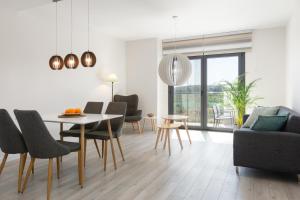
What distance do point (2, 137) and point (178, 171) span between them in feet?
7.31

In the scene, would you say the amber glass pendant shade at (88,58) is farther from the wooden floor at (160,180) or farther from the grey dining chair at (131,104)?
the grey dining chair at (131,104)

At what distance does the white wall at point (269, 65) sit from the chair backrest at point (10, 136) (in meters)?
5.07

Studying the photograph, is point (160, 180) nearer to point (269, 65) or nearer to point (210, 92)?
point (210, 92)

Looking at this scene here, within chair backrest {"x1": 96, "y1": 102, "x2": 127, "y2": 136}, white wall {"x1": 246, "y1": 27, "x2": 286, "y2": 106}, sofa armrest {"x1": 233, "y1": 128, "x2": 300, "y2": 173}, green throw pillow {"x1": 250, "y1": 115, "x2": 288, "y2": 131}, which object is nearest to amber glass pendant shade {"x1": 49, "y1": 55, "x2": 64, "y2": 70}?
chair backrest {"x1": 96, "y1": 102, "x2": 127, "y2": 136}

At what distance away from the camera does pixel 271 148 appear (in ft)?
9.02

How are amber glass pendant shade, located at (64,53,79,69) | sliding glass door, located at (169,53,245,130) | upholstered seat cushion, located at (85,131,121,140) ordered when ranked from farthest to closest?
1. sliding glass door, located at (169,53,245,130)
2. amber glass pendant shade, located at (64,53,79,69)
3. upholstered seat cushion, located at (85,131,121,140)

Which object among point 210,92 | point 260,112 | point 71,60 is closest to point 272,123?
point 260,112

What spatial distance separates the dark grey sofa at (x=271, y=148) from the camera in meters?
2.65

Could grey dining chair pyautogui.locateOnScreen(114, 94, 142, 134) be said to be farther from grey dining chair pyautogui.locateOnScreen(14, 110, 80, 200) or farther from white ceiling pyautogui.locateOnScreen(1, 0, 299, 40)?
grey dining chair pyautogui.locateOnScreen(14, 110, 80, 200)

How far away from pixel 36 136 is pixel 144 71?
4562mm

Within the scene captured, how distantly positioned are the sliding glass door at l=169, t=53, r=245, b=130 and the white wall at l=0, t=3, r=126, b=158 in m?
2.59

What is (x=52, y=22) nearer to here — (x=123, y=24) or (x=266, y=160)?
(x=123, y=24)

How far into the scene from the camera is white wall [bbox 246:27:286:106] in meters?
5.31

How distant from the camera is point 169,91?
6812mm
